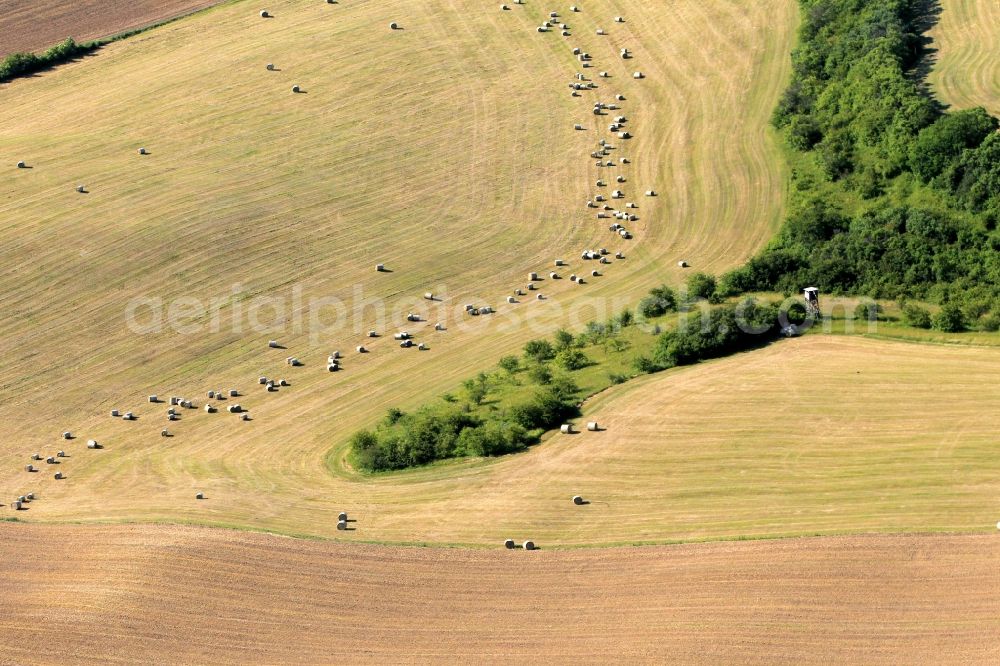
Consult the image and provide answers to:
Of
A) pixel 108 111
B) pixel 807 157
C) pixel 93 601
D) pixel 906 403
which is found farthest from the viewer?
pixel 108 111

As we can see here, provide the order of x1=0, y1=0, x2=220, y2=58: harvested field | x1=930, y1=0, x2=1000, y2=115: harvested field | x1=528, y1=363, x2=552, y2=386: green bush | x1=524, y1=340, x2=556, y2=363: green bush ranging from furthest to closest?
x1=0, y1=0, x2=220, y2=58: harvested field → x1=930, y1=0, x2=1000, y2=115: harvested field → x1=524, y1=340, x2=556, y2=363: green bush → x1=528, y1=363, x2=552, y2=386: green bush

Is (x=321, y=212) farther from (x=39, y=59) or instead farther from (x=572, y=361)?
(x=39, y=59)

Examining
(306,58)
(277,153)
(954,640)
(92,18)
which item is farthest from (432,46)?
(954,640)

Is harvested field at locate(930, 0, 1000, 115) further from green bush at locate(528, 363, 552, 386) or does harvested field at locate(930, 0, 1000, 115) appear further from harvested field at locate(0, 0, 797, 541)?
green bush at locate(528, 363, 552, 386)

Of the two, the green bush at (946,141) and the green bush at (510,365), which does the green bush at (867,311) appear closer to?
the green bush at (946,141)

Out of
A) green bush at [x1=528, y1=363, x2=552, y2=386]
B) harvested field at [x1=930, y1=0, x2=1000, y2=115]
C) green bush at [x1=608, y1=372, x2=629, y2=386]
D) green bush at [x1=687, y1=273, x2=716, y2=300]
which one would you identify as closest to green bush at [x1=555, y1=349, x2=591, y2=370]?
green bush at [x1=528, y1=363, x2=552, y2=386]

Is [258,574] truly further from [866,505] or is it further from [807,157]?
[807,157]
